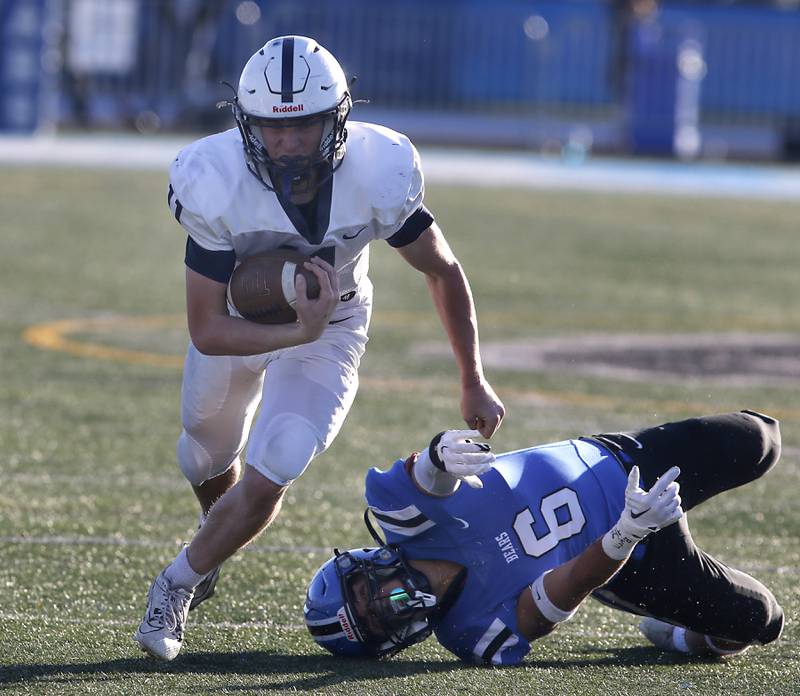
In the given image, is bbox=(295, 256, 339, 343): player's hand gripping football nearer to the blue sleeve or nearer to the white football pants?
the white football pants

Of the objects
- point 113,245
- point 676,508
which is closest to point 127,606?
point 676,508

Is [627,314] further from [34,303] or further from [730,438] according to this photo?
[730,438]

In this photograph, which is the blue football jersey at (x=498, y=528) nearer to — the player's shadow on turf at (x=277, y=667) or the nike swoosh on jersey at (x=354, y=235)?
the player's shadow on turf at (x=277, y=667)

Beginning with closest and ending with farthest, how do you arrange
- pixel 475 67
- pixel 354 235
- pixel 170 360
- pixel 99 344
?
1. pixel 354 235
2. pixel 170 360
3. pixel 99 344
4. pixel 475 67

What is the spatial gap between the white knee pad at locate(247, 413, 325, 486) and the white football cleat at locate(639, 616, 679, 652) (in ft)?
3.09

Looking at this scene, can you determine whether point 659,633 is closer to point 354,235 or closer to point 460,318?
point 460,318

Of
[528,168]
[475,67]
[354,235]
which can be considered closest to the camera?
[354,235]

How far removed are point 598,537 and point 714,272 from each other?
26.8 feet

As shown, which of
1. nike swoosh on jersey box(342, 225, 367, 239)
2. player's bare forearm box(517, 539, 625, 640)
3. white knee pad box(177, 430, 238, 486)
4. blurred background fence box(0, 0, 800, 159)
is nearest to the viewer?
player's bare forearm box(517, 539, 625, 640)

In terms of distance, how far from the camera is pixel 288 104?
3.87 meters

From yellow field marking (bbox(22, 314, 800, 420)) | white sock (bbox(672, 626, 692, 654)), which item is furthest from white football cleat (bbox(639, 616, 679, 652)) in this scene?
yellow field marking (bbox(22, 314, 800, 420))

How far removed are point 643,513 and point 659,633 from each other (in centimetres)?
63

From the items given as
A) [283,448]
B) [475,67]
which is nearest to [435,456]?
[283,448]

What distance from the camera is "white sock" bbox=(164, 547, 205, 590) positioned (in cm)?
384
